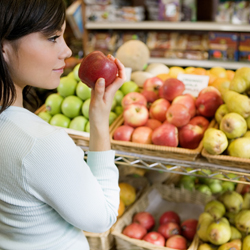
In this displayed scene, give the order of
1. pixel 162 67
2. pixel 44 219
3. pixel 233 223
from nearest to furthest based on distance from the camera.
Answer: pixel 44 219 < pixel 233 223 < pixel 162 67

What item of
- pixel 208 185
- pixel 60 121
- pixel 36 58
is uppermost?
pixel 36 58

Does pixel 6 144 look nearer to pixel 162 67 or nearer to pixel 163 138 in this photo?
pixel 163 138

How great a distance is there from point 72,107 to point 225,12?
207 centimetres

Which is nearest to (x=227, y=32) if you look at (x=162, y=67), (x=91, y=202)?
(x=162, y=67)

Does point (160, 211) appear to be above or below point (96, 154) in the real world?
below

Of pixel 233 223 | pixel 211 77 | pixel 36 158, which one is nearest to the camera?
pixel 36 158

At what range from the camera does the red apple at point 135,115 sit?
4.65 feet

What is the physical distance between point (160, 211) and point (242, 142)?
75 cm

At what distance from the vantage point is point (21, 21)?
26.1 inches

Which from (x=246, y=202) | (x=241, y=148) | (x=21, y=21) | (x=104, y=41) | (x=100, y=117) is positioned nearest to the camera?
(x=21, y=21)

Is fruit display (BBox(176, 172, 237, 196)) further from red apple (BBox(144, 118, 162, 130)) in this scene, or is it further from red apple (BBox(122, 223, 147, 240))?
red apple (BBox(144, 118, 162, 130))

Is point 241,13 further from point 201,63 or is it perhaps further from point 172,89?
point 172,89

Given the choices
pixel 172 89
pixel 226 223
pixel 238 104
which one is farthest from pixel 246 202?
pixel 172 89

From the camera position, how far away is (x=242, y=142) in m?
1.14
